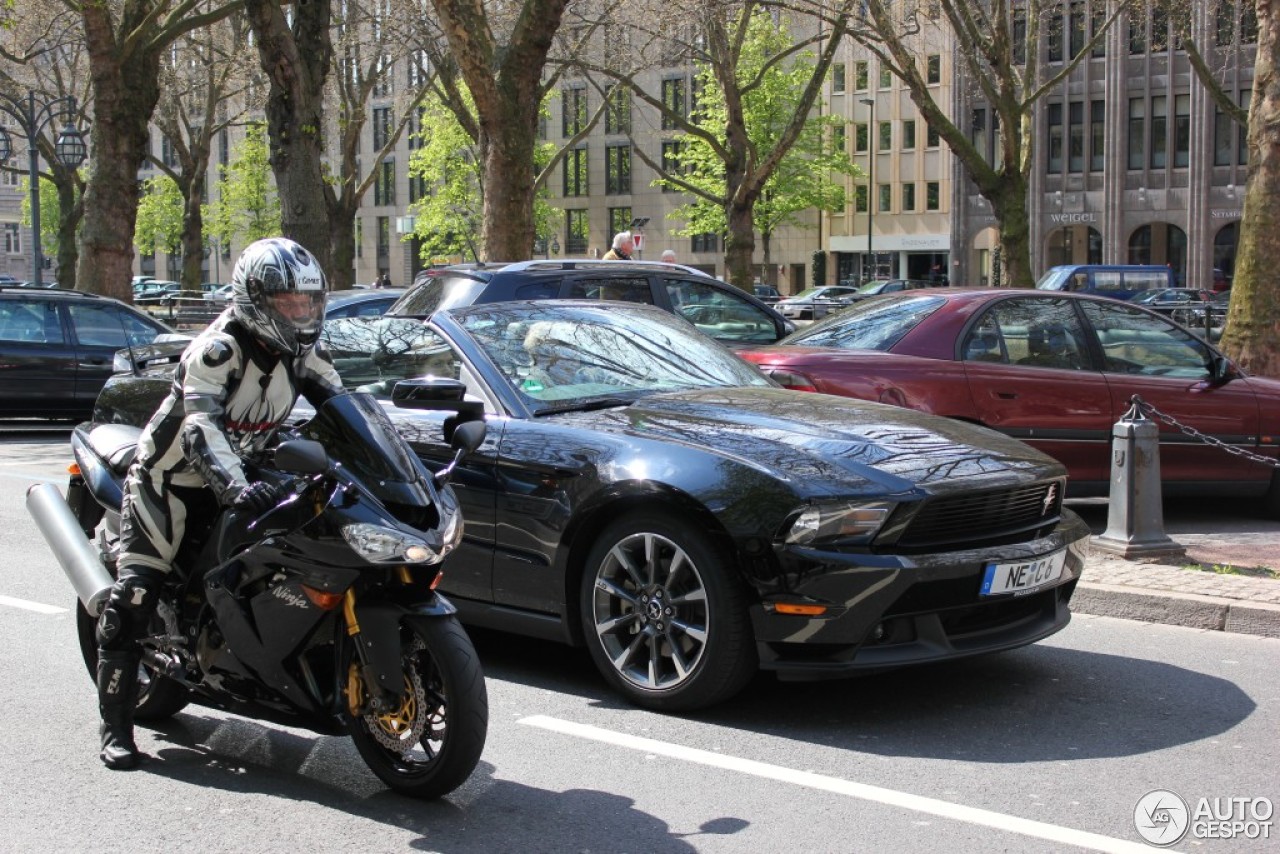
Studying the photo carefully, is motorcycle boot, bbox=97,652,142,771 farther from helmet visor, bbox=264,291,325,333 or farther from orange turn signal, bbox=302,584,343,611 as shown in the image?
A: helmet visor, bbox=264,291,325,333

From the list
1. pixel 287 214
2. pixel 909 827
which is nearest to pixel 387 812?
pixel 909 827

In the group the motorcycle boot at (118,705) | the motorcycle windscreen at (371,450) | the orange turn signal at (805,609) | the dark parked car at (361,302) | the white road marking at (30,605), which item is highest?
the dark parked car at (361,302)

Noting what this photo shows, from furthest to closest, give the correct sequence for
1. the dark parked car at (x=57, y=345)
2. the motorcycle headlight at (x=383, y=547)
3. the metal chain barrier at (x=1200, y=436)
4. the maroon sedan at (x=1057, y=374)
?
the dark parked car at (x=57, y=345) < the maroon sedan at (x=1057, y=374) < the metal chain barrier at (x=1200, y=436) < the motorcycle headlight at (x=383, y=547)

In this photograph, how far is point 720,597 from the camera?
543 cm

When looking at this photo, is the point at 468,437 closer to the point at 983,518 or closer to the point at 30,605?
the point at 983,518

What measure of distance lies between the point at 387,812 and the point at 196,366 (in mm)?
1491

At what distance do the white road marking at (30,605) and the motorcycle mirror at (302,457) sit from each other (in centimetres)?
415

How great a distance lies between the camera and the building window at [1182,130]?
2425 inches

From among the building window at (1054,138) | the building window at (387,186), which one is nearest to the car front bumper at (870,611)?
the building window at (1054,138)

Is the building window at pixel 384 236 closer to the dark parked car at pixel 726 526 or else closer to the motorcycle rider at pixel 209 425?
the dark parked car at pixel 726 526

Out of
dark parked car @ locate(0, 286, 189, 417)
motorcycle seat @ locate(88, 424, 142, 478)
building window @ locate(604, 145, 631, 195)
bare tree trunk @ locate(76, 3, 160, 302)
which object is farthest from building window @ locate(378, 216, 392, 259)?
motorcycle seat @ locate(88, 424, 142, 478)

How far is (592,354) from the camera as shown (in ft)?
22.6

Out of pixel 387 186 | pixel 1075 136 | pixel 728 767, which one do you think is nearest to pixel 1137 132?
pixel 1075 136

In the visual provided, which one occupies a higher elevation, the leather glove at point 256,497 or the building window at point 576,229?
the building window at point 576,229
